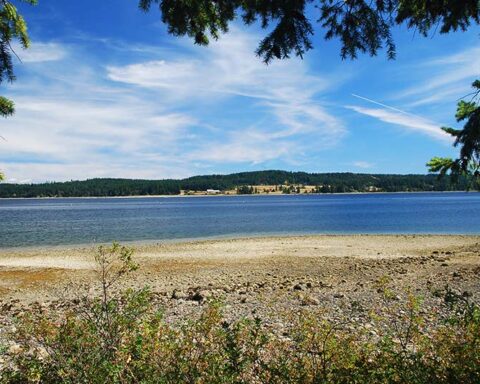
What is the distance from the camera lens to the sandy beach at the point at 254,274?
13040mm

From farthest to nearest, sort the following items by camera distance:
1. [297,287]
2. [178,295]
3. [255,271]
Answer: [255,271] < [297,287] < [178,295]

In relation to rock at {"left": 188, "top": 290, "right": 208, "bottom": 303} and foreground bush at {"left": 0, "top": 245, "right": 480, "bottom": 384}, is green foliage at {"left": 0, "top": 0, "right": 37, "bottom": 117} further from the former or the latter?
rock at {"left": 188, "top": 290, "right": 208, "bottom": 303}

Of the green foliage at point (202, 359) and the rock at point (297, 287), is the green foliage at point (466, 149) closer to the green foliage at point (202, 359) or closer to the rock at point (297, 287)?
the green foliage at point (202, 359)

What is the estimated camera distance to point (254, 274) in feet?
64.7

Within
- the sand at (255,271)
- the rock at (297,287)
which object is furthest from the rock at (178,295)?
the rock at (297,287)

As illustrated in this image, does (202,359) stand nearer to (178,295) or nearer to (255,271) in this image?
(178,295)

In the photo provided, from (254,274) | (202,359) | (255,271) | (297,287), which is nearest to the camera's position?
(202,359)

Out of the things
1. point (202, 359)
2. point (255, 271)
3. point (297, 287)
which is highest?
point (202, 359)

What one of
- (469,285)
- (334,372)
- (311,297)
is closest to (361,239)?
(469,285)

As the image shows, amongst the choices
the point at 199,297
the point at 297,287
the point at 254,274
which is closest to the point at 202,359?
the point at 199,297

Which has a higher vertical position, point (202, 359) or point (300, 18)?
point (300, 18)

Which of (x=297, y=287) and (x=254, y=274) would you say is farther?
(x=254, y=274)

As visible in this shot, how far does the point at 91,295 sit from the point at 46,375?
36.4 feet

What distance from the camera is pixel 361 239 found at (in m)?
38.0
